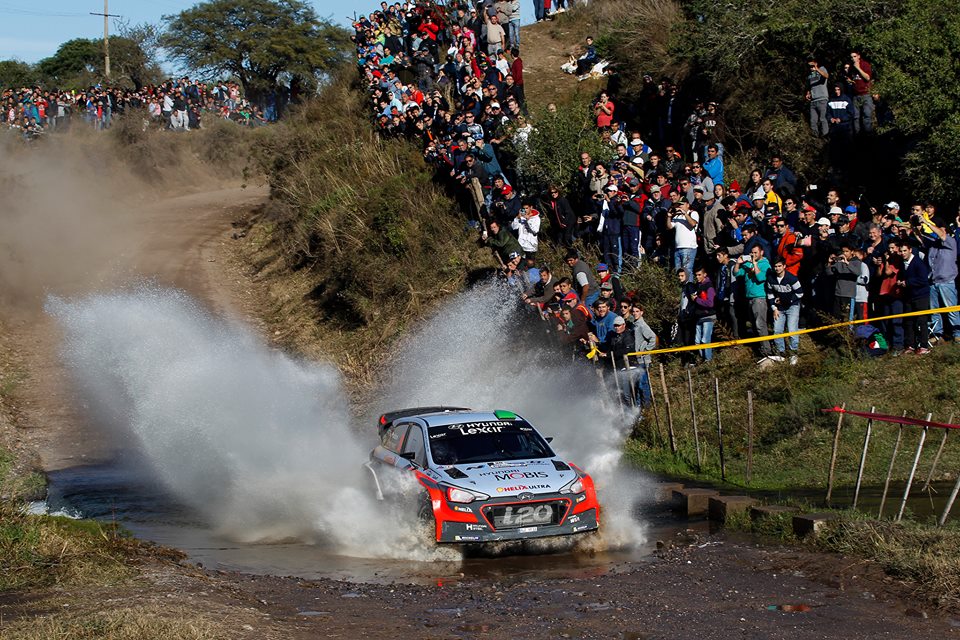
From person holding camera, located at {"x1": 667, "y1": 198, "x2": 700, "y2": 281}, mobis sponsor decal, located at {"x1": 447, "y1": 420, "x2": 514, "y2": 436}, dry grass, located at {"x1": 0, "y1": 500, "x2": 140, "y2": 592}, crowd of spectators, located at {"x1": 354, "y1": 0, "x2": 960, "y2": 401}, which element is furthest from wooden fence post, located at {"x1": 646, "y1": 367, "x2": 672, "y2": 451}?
Result: dry grass, located at {"x1": 0, "y1": 500, "x2": 140, "y2": 592}

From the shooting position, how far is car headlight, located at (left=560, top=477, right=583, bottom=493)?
11.8 meters

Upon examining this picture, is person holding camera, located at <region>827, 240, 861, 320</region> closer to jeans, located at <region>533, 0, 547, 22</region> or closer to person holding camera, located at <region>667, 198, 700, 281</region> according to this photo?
person holding camera, located at <region>667, 198, 700, 281</region>

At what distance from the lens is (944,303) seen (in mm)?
15250

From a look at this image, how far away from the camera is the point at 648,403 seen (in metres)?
17.4

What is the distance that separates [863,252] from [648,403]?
3.92m

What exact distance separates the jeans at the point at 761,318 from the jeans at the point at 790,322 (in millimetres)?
166

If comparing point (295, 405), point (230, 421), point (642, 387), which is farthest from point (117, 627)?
point (295, 405)

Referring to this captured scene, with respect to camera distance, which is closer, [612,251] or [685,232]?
[685,232]

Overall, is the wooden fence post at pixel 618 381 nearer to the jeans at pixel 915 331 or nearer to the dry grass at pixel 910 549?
the jeans at pixel 915 331

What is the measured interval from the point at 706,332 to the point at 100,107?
3677cm

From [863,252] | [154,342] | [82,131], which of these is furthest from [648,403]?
[82,131]

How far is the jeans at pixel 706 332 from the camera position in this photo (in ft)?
57.9

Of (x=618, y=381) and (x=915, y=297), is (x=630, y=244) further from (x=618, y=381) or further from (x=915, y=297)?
(x=915, y=297)

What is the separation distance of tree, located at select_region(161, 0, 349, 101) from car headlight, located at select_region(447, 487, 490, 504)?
56.7m
